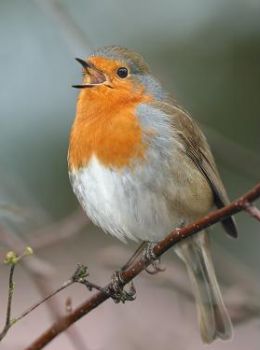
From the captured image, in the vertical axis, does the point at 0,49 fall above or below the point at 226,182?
above

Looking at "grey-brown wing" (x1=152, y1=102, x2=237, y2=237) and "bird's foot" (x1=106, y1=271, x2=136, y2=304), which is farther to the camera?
"grey-brown wing" (x1=152, y1=102, x2=237, y2=237)

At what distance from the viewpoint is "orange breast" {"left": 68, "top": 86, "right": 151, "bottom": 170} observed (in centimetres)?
402

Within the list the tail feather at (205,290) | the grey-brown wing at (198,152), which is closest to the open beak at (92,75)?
the grey-brown wing at (198,152)

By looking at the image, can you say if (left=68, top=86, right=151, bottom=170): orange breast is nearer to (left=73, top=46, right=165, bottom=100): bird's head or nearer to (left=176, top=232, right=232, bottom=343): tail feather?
(left=73, top=46, right=165, bottom=100): bird's head

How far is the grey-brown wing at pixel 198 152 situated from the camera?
14.3 ft

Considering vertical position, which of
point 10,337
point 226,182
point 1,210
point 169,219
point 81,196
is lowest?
point 226,182

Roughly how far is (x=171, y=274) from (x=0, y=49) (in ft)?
9.03

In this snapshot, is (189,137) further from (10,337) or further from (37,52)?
(37,52)

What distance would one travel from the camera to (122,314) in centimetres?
513

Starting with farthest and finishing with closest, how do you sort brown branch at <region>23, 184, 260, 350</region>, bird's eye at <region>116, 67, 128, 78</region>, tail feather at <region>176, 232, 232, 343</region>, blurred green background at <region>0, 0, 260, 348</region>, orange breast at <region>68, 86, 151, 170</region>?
blurred green background at <region>0, 0, 260, 348</region> → bird's eye at <region>116, 67, 128, 78</region> → tail feather at <region>176, 232, 232, 343</region> → orange breast at <region>68, 86, 151, 170</region> → brown branch at <region>23, 184, 260, 350</region>

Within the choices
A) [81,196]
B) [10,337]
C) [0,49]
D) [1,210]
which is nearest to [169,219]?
[81,196]

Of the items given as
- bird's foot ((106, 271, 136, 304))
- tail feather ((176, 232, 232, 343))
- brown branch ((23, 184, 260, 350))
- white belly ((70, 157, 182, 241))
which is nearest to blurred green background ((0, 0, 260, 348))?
tail feather ((176, 232, 232, 343))

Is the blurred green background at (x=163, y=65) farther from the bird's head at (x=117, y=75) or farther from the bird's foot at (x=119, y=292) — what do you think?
the bird's foot at (x=119, y=292)

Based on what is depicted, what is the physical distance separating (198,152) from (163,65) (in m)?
2.88
